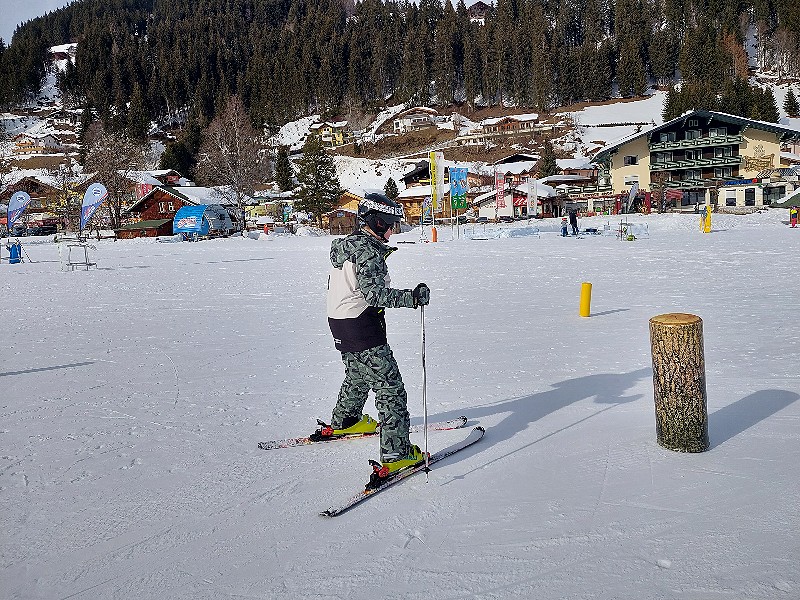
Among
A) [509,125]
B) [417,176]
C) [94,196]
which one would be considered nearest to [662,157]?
[417,176]

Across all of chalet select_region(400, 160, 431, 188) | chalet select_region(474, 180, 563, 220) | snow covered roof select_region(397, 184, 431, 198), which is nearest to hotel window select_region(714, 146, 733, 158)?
chalet select_region(474, 180, 563, 220)

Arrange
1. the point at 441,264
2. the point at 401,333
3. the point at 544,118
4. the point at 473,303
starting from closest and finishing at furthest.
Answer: the point at 401,333 → the point at 473,303 → the point at 441,264 → the point at 544,118

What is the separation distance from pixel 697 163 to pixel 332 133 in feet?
201

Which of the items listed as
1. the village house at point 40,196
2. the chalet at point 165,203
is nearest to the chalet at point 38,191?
the village house at point 40,196

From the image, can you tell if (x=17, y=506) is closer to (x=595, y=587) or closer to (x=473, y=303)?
(x=595, y=587)

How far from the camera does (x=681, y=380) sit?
397 centimetres

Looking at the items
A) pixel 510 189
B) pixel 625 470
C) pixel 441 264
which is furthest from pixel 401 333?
pixel 510 189

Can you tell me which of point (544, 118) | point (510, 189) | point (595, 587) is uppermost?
point (544, 118)

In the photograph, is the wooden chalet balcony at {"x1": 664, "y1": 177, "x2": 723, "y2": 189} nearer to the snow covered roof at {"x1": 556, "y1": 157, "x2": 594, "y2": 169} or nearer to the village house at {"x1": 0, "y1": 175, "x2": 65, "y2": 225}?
the snow covered roof at {"x1": 556, "y1": 157, "x2": 594, "y2": 169}

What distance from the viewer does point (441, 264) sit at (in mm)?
19656

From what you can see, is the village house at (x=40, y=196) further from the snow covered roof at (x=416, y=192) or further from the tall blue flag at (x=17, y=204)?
Answer: the tall blue flag at (x=17, y=204)

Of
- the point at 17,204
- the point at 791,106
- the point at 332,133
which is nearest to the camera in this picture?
the point at 17,204

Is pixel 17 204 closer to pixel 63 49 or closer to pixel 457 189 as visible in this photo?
pixel 457 189

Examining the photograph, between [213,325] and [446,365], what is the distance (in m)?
4.32
